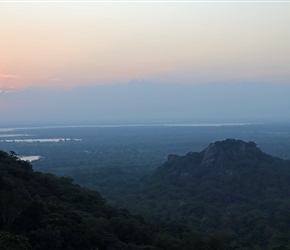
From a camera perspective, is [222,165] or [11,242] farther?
[222,165]

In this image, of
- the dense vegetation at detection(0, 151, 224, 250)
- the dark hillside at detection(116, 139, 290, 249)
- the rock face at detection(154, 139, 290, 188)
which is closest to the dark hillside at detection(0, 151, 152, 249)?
the dense vegetation at detection(0, 151, 224, 250)

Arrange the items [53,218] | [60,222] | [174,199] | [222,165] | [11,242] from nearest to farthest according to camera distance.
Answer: [11,242] → [60,222] → [53,218] → [174,199] → [222,165]

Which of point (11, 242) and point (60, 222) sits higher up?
point (11, 242)

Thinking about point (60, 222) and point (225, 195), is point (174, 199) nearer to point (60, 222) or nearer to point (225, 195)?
point (225, 195)

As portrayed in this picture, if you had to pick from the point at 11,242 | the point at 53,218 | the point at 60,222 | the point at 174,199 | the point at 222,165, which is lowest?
the point at 174,199

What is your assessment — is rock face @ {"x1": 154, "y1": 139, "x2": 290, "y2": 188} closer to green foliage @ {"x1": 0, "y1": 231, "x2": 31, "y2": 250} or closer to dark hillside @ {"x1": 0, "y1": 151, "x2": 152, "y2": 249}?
dark hillside @ {"x1": 0, "y1": 151, "x2": 152, "y2": 249}

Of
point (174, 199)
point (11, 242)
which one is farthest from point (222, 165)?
point (11, 242)

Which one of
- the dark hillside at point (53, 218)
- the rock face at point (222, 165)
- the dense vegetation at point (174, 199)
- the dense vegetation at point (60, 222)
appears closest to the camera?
the dark hillside at point (53, 218)

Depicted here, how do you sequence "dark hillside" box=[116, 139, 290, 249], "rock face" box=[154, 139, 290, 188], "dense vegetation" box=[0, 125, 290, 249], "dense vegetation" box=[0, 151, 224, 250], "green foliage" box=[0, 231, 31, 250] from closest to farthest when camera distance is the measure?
"green foliage" box=[0, 231, 31, 250], "dense vegetation" box=[0, 151, 224, 250], "dense vegetation" box=[0, 125, 290, 249], "dark hillside" box=[116, 139, 290, 249], "rock face" box=[154, 139, 290, 188]

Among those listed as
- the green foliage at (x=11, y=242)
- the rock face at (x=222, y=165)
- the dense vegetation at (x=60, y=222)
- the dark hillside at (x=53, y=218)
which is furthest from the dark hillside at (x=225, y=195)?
the green foliage at (x=11, y=242)

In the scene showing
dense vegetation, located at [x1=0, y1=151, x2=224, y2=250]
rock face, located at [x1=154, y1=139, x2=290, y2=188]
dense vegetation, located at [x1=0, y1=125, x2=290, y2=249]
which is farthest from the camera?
rock face, located at [x1=154, y1=139, x2=290, y2=188]

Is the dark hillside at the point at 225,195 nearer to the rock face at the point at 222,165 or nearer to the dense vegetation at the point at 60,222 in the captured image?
the rock face at the point at 222,165

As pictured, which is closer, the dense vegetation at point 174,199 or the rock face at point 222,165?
the dense vegetation at point 174,199
